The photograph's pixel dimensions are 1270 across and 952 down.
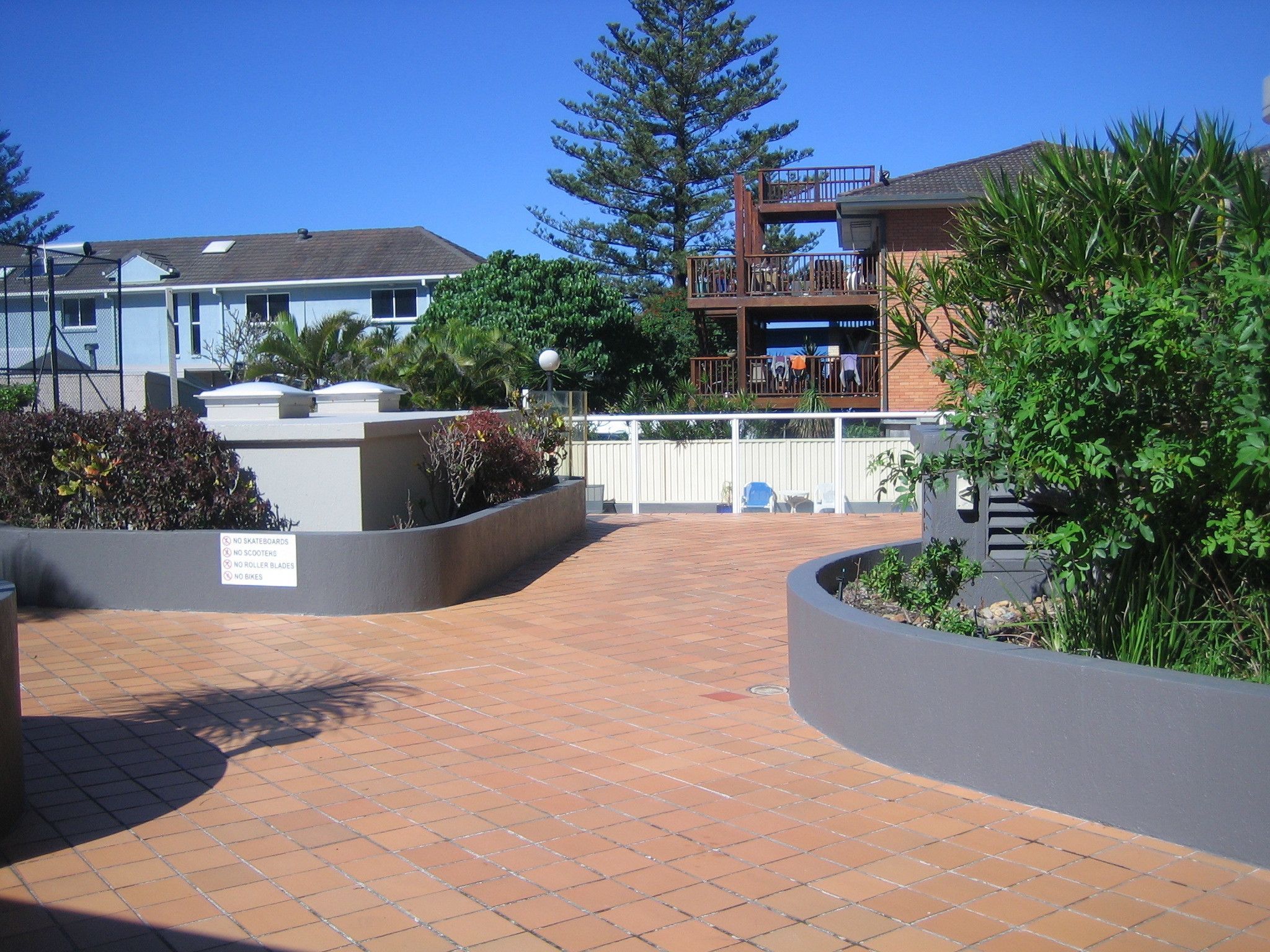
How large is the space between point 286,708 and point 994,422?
4.36 m

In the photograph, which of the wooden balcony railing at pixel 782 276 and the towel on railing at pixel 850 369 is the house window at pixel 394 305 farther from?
the towel on railing at pixel 850 369

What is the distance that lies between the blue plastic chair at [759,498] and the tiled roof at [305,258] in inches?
841

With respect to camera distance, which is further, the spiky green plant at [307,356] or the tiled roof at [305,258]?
the tiled roof at [305,258]

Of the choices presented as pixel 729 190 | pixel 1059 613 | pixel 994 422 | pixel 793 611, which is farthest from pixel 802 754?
pixel 729 190

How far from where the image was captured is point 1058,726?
493 centimetres

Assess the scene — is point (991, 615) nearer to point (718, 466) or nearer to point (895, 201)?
point (718, 466)

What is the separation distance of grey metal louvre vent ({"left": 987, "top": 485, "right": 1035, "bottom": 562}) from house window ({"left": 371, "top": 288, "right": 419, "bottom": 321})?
32.2 meters

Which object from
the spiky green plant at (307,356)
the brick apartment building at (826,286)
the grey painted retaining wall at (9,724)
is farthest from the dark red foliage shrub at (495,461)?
the brick apartment building at (826,286)

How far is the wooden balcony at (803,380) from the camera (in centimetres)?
2825

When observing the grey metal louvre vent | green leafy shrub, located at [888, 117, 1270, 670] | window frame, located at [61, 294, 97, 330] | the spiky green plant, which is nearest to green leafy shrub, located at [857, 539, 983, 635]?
green leafy shrub, located at [888, 117, 1270, 670]

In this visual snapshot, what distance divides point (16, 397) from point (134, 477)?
11.6m

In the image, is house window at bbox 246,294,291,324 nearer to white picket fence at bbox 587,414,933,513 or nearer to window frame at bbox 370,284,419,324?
window frame at bbox 370,284,419,324

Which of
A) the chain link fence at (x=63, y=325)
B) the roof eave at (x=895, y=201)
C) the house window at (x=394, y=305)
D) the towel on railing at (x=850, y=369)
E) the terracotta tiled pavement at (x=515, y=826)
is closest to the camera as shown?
the terracotta tiled pavement at (x=515, y=826)

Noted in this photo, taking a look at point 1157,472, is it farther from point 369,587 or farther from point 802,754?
point 369,587
